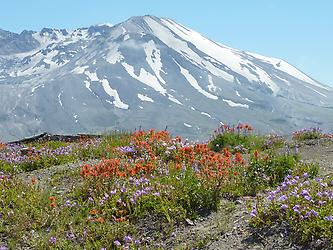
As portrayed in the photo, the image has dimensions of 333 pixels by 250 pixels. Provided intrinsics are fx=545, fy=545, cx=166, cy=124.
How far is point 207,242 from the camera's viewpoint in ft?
22.2

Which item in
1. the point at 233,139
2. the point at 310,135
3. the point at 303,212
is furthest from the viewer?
the point at 310,135

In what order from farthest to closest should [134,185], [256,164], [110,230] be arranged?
[256,164] < [134,185] < [110,230]

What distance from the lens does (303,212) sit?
6062mm

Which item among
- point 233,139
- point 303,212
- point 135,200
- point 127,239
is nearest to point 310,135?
point 233,139

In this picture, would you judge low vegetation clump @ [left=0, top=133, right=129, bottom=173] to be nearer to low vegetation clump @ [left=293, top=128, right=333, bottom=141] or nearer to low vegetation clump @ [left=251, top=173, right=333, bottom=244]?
low vegetation clump @ [left=293, top=128, right=333, bottom=141]

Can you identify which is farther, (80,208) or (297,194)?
(80,208)

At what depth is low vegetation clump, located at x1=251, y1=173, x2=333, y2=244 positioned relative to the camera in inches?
229

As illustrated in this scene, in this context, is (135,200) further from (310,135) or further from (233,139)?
(310,135)

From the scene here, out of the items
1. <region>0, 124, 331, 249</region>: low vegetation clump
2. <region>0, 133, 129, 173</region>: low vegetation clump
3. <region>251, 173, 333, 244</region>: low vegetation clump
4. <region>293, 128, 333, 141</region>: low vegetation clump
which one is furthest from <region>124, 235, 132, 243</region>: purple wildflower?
<region>293, 128, 333, 141</region>: low vegetation clump

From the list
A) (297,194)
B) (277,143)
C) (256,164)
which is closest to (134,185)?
(256,164)

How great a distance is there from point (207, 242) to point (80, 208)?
101 inches

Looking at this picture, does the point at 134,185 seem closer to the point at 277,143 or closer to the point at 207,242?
the point at 207,242

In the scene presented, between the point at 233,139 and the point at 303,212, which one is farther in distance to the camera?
the point at 233,139

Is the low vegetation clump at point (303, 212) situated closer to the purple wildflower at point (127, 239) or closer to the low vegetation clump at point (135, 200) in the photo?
the low vegetation clump at point (135, 200)
